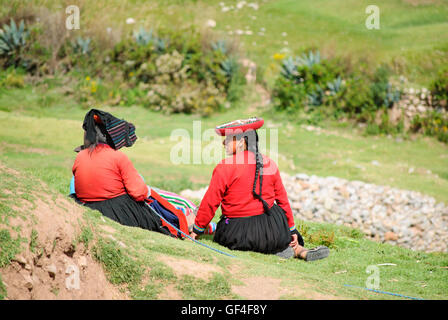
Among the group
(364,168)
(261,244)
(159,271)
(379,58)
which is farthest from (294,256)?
(379,58)

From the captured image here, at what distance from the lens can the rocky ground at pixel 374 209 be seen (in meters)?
8.84

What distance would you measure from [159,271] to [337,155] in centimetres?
929

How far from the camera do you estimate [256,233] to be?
17.3ft

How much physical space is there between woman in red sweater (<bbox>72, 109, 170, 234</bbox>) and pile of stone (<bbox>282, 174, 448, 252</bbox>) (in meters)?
4.70

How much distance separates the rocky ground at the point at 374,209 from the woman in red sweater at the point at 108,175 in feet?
12.1

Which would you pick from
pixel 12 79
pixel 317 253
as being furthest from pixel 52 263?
pixel 12 79

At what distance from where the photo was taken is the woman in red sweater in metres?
5.01

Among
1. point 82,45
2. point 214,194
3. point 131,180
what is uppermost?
point 82,45

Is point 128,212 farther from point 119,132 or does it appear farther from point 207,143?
point 207,143

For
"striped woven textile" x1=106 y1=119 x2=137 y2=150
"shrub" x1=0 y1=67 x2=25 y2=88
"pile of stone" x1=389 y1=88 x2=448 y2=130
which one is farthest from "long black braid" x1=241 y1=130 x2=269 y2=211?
"shrub" x1=0 y1=67 x2=25 y2=88

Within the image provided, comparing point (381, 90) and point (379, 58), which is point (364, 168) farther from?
point (379, 58)

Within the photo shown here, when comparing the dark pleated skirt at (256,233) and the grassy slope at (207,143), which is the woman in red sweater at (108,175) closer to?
the dark pleated skirt at (256,233)

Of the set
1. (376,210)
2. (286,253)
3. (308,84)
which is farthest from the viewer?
(308,84)

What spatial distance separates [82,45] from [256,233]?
485 inches
